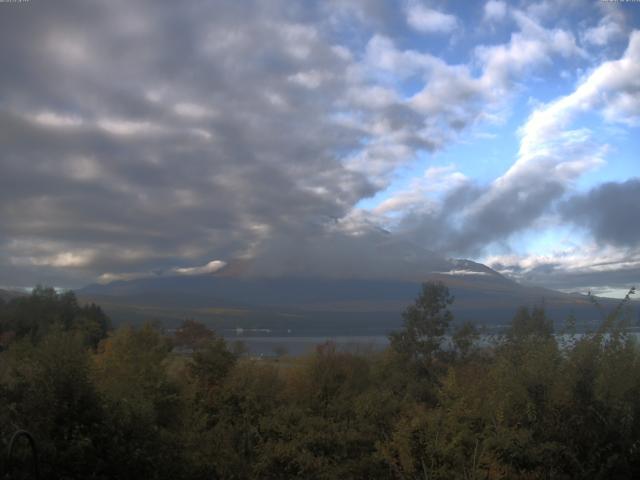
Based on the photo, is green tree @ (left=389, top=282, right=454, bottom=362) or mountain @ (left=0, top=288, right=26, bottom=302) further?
mountain @ (left=0, top=288, right=26, bottom=302)

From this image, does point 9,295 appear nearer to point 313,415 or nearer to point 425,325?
point 425,325

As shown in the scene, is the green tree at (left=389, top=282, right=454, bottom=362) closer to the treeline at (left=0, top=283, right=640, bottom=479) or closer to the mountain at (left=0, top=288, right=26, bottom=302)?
the treeline at (left=0, top=283, right=640, bottom=479)

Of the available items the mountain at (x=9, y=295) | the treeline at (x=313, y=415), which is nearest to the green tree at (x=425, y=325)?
the treeline at (x=313, y=415)

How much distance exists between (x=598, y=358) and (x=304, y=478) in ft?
25.1

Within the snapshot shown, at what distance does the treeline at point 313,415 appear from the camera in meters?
9.48

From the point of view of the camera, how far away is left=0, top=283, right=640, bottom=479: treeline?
9477mm

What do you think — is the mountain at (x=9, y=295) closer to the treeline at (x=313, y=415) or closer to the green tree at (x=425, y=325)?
the green tree at (x=425, y=325)

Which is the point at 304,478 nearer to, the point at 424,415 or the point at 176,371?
the point at 424,415

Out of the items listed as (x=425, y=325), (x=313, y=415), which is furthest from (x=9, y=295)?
(x=313, y=415)

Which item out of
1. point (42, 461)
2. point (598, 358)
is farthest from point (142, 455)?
point (598, 358)

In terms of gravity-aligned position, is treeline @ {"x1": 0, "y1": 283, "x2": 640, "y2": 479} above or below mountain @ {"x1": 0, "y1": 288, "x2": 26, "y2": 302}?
below

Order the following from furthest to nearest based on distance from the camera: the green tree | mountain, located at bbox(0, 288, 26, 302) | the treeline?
mountain, located at bbox(0, 288, 26, 302), the green tree, the treeline

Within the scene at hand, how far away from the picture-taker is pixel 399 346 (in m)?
34.1

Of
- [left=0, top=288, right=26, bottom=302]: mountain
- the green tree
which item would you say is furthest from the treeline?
[left=0, top=288, right=26, bottom=302]: mountain
